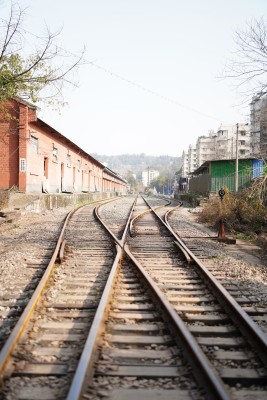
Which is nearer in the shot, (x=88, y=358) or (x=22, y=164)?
(x=88, y=358)

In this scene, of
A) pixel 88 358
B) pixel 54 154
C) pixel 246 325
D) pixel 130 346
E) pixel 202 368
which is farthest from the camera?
pixel 54 154

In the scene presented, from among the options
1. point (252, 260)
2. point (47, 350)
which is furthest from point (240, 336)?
point (252, 260)

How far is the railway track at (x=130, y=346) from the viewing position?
2.86m

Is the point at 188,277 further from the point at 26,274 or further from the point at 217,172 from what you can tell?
the point at 217,172

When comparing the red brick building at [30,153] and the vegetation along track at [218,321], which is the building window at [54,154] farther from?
the vegetation along track at [218,321]

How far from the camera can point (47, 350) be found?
11.5 feet

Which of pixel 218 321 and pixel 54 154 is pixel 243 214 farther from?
pixel 54 154

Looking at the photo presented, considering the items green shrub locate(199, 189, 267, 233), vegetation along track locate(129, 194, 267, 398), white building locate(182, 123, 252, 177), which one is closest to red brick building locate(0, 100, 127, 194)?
green shrub locate(199, 189, 267, 233)

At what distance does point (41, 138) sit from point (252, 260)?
63.7 ft

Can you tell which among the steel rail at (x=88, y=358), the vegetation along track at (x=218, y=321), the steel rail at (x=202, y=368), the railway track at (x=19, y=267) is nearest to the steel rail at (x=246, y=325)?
the vegetation along track at (x=218, y=321)

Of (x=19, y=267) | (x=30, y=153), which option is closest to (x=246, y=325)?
(x=19, y=267)

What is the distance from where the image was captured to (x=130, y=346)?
3.62 metres

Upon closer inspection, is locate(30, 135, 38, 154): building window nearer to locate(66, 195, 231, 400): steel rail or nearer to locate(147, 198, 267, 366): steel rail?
locate(147, 198, 267, 366): steel rail

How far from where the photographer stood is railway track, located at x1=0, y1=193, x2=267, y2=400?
9.38 feet
